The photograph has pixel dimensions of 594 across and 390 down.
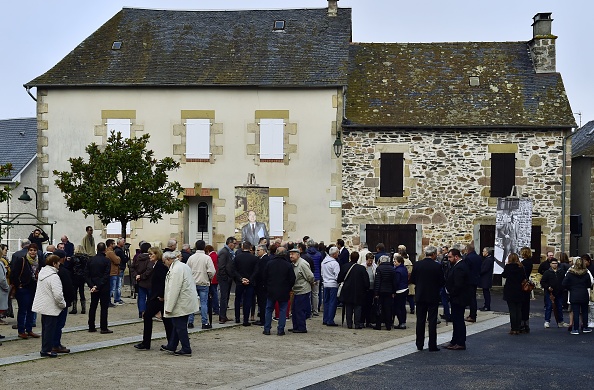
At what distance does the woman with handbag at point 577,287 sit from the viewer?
16984 mm

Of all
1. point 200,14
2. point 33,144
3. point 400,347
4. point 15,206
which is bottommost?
point 400,347

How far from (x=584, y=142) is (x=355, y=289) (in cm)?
1997

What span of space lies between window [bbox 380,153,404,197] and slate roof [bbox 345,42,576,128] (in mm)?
1033

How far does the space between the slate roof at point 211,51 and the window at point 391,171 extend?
8.78 ft

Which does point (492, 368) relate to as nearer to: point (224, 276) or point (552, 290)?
point (552, 290)

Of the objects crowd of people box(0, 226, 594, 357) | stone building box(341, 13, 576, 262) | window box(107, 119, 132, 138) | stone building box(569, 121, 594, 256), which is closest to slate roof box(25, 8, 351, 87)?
window box(107, 119, 132, 138)

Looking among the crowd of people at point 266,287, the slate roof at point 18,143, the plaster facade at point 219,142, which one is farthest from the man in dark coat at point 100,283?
the slate roof at point 18,143

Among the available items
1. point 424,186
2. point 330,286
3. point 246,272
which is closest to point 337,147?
point 424,186

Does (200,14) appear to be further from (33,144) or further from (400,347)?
(400,347)

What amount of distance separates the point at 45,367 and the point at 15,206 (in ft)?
84.5

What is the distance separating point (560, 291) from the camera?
18.0 metres

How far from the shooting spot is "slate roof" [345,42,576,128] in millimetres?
27938

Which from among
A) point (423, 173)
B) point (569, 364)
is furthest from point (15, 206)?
point (569, 364)

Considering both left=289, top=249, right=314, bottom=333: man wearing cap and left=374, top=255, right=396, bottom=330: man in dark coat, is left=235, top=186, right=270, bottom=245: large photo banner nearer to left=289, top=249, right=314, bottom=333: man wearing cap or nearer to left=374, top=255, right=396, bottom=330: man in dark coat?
left=374, top=255, right=396, bottom=330: man in dark coat
